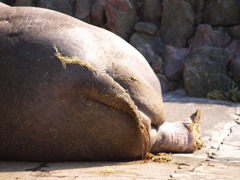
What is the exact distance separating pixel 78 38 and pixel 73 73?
0.93 feet

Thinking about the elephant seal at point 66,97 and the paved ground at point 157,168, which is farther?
the elephant seal at point 66,97

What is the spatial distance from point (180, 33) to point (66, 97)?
501 centimetres

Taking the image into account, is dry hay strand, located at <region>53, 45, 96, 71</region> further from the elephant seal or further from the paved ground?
the paved ground

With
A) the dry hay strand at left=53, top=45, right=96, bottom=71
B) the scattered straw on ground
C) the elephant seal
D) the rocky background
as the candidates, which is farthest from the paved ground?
the rocky background

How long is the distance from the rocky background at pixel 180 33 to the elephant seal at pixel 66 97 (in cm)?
379

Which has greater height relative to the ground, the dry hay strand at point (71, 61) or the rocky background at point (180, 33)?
the rocky background at point (180, 33)

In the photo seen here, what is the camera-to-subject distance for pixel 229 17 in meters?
7.46

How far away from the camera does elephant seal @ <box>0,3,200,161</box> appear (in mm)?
2918

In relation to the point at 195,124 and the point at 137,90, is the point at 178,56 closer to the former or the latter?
the point at 195,124

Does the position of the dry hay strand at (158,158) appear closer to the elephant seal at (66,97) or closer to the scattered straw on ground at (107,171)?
the elephant seal at (66,97)

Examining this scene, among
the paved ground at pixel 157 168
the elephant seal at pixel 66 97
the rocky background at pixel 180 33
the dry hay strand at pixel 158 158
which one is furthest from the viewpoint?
the rocky background at pixel 180 33

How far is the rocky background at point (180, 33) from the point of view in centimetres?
691

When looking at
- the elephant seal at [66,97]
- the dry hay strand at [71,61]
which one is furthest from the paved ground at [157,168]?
the dry hay strand at [71,61]

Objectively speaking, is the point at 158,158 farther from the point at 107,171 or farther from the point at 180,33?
the point at 180,33
